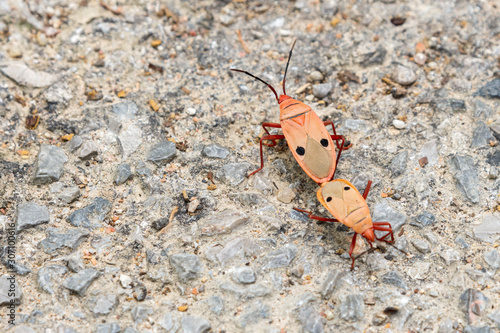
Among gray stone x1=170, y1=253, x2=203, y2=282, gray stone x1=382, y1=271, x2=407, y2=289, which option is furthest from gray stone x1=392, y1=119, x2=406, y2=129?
gray stone x1=170, y1=253, x2=203, y2=282

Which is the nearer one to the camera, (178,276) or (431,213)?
(178,276)

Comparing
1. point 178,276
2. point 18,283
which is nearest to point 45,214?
point 18,283

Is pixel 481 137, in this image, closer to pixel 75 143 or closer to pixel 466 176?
pixel 466 176

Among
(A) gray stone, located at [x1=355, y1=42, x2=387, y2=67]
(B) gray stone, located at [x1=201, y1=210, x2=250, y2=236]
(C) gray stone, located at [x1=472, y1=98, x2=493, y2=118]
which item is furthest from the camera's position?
(A) gray stone, located at [x1=355, y1=42, x2=387, y2=67]

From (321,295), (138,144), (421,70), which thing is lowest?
(321,295)

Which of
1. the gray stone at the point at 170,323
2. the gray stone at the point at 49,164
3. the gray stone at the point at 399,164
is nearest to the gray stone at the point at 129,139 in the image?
the gray stone at the point at 49,164

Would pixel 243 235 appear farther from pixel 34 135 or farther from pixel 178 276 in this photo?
pixel 34 135

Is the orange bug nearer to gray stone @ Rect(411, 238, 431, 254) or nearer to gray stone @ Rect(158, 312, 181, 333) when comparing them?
gray stone @ Rect(411, 238, 431, 254)

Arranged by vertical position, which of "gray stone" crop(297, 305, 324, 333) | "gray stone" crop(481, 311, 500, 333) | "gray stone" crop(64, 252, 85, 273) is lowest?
"gray stone" crop(297, 305, 324, 333)

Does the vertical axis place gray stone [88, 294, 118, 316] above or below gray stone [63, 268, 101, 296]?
below
